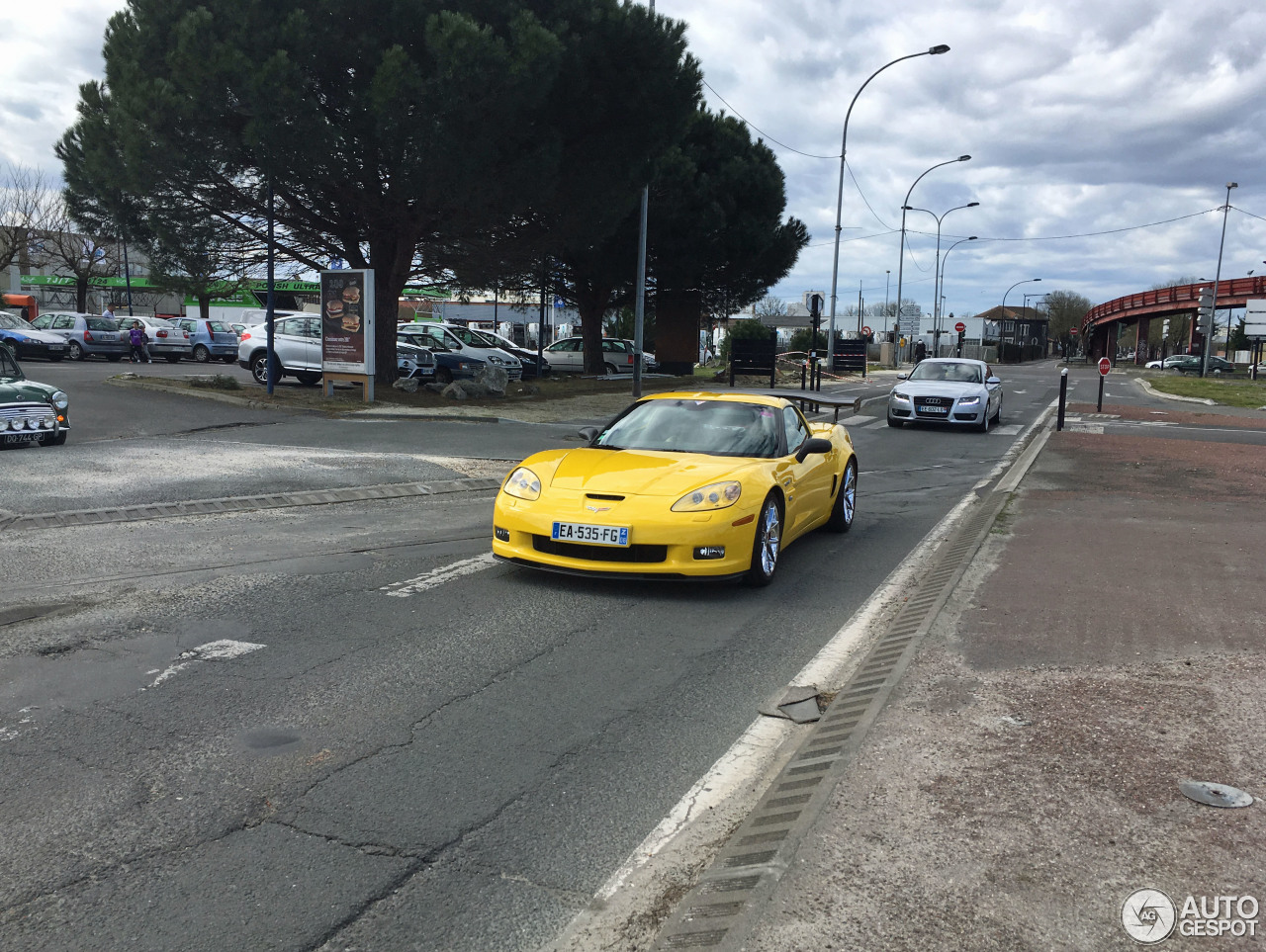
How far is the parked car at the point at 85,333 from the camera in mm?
34500

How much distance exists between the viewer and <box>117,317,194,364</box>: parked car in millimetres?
37406

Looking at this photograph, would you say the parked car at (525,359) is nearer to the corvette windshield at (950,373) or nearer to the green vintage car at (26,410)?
the corvette windshield at (950,373)

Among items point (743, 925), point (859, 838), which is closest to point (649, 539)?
point (859, 838)

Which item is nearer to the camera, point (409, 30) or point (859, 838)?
point (859, 838)

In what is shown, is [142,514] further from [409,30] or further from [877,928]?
[409,30]

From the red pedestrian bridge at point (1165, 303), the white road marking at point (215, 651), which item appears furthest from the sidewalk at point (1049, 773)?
the red pedestrian bridge at point (1165, 303)

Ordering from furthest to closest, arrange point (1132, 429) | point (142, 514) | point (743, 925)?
point (1132, 429)
point (142, 514)
point (743, 925)

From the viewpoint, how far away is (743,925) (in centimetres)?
261

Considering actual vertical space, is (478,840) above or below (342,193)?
below

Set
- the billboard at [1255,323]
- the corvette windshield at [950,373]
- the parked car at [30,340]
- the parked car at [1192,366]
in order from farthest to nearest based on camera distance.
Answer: the parked car at [1192,366] < the billboard at [1255,323] < the parked car at [30,340] < the corvette windshield at [950,373]

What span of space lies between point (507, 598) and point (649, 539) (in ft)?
3.15

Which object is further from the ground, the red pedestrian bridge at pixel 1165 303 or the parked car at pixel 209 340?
the red pedestrian bridge at pixel 1165 303

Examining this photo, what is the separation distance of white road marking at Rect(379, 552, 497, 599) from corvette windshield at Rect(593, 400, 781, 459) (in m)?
1.30

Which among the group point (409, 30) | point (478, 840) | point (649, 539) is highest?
point (409, 30)
